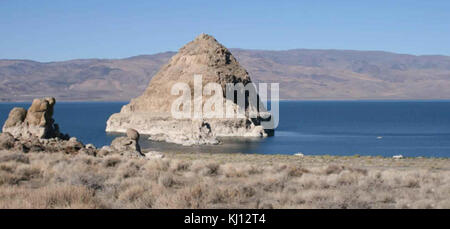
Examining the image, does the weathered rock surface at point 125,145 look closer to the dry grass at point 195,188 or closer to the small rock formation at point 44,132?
the small rock formation at point 44,132

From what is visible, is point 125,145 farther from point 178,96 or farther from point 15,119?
point 178,96

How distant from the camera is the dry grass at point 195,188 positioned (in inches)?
399

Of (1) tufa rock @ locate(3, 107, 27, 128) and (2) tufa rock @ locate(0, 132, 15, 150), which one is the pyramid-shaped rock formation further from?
(2) tufa rock @ locate(0, 132, 15, 150)

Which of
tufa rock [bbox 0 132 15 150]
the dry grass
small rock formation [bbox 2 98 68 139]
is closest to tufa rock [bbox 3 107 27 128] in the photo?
small rock formation [bbox 2 98 68 139]

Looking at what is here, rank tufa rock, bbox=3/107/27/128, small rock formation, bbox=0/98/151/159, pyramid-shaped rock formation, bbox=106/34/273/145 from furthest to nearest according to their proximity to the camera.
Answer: pyramid-shaped rock formation, bbox=106/34/273/145 < tufa rock, bbox=3/107/27/128 < small rock formation, bbox=0/98/151/159

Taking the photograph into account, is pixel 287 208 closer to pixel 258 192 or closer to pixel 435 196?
pixel 258 192

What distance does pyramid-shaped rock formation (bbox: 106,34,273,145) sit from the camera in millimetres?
68438

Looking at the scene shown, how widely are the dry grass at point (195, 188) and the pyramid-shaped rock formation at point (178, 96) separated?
153 feet

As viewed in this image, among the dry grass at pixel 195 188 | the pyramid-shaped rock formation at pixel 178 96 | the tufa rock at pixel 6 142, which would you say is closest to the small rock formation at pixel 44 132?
the tufa rock at pixel 6 142

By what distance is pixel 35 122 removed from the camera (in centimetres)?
3575

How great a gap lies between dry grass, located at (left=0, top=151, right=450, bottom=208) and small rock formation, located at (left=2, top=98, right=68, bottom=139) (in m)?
18.3
